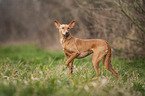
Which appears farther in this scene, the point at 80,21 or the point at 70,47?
the point at 80,21

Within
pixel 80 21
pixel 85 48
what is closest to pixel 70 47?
pixel 85 48

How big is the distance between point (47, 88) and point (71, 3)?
8897 mm

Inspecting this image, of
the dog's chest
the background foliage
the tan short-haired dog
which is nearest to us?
the tan short-haired dog

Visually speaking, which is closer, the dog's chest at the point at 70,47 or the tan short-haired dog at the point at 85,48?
the tan short-haired dog at the point at 85,48

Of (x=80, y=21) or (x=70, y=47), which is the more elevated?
(x=80, y=21)

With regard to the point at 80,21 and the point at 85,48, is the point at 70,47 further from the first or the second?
the point at 80,21

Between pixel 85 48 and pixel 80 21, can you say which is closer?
pixel 85 48

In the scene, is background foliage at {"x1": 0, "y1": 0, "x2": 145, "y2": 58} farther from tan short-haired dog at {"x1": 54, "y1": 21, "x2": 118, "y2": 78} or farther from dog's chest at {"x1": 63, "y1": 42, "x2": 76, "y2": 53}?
dog's chest at {"x1": 63, "y1": 42, "x2": 76, "y2": 53}

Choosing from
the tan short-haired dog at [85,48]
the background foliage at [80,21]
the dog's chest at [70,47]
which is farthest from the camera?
the background foliage at [80,21]

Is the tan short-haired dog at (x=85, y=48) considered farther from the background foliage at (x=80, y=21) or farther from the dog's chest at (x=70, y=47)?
the background foliage at (x=80, y=21)

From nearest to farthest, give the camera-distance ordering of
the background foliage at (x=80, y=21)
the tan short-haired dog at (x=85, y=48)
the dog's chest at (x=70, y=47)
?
the tan short-haired dog at (x=85, y=48) < the dog's chest at (x=70, y=47) < the background foliage at (x=80, y=21)

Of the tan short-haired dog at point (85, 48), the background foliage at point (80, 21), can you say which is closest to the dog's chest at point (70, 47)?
the tan short-haired dog at point (85, 48)

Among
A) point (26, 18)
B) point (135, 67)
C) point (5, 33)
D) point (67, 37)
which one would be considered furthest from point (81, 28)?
point (5, 33)

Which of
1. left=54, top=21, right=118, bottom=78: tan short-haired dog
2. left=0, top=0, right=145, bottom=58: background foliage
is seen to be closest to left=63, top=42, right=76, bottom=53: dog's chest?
left=54, top=21, right=118, bottom=78: tan short-haired dog
